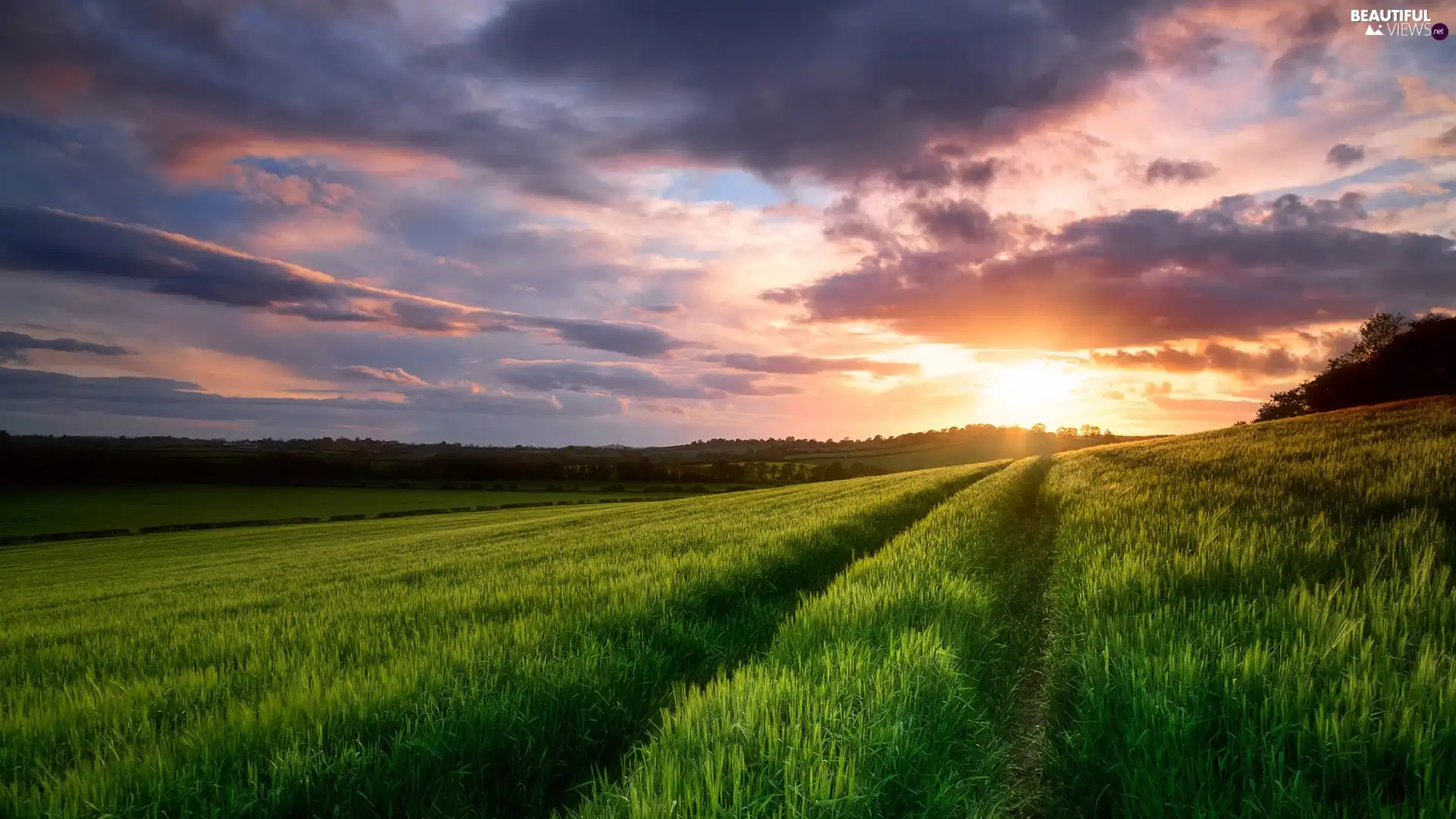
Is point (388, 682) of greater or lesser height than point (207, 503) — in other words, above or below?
above

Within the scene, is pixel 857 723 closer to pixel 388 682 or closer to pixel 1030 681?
pixel 388 682

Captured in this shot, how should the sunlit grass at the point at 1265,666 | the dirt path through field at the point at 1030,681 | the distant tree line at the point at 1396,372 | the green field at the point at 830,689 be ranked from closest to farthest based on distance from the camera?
the sunlit grass at the point at 1265,666 → the green field at the point at 830,689 → the dirt path through field at the point at 1030,681 → the distant tree line at the point at 1396,372

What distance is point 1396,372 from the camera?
48.5 meters

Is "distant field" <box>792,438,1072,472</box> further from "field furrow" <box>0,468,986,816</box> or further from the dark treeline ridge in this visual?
"field furrow" <box>0,468,986,816</box>

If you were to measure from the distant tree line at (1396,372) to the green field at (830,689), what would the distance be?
141 feet

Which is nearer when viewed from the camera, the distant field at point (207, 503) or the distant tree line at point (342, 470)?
the distant field at point (207, 503)

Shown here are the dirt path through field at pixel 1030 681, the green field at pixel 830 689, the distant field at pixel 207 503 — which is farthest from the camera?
the distant field at pixel 207 503

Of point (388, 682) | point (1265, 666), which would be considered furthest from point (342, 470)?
point (1265, 666)

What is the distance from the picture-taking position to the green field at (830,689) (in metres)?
2.97

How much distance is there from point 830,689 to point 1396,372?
68.2m

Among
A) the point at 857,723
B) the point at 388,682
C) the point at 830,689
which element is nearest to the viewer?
the point at 857,723

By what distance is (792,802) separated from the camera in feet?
8.79

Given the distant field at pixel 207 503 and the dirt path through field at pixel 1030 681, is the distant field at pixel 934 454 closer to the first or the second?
the distant field at pixel 207 503

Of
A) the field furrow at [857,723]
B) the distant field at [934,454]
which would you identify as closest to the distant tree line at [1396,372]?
the distant field at [934,454]
